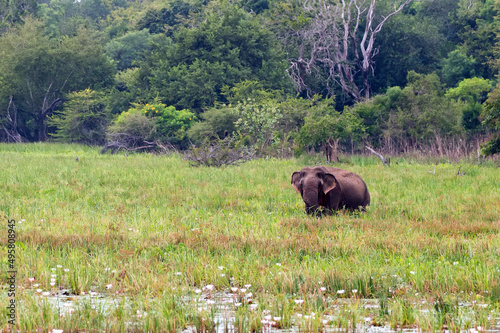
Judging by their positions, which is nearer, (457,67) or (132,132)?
(132,132)

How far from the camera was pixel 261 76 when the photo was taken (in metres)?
42.4

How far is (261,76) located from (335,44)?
23.9ft

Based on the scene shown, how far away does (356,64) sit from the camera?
47.1 m

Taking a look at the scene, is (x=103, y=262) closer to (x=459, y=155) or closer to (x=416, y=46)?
(x=459, y=155)

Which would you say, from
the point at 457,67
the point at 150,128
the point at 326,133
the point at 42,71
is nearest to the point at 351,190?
the point at 326,133

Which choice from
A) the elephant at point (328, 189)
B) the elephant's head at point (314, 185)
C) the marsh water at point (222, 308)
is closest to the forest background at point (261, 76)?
the elephant at point (328, 189)

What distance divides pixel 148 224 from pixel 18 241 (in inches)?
84.1

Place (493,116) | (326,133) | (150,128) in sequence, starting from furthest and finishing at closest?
1. (150,128)
2. (326,133)
3. (493,116)

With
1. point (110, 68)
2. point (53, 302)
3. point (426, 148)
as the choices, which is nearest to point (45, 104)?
point (110, 68)

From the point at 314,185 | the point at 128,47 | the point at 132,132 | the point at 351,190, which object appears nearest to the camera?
the point at 314,185

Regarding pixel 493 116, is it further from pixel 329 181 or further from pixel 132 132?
pixel 132 132

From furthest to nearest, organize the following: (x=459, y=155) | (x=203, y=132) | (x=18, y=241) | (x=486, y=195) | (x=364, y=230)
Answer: (x=203, y=132) → (x=459, y=155) → (x=486, y=195) → (x=364, y=230) → (x=18, y=241)

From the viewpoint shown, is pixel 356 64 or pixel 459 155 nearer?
pixel 459 155

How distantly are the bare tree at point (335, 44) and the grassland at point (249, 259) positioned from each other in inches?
1276
